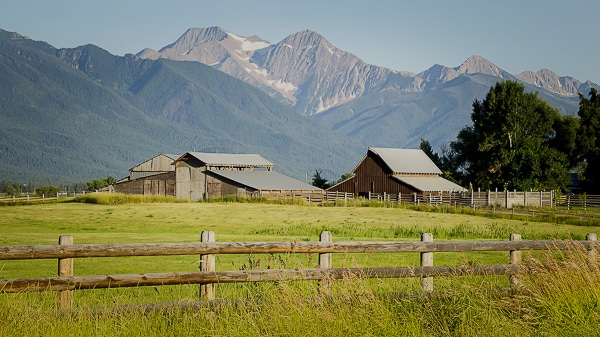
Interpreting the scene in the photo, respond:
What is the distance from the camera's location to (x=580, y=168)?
107 metres

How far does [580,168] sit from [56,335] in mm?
105686

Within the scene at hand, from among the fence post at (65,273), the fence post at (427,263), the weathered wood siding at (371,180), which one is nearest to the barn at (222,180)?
the weathered wood siding at (371,180)

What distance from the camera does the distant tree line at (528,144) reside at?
298ft

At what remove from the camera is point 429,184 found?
298 ft

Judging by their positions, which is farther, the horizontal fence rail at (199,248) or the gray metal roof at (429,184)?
the gray metal roof at (429,184)

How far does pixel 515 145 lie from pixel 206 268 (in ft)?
280

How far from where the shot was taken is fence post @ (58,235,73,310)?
1206 centimetres

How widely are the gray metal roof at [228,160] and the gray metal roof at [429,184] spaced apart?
2309 centimetres

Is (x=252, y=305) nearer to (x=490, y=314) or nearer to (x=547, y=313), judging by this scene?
(x=490, y=314)

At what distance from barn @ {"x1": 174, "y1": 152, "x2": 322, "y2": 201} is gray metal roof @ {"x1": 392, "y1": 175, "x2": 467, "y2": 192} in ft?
40.1

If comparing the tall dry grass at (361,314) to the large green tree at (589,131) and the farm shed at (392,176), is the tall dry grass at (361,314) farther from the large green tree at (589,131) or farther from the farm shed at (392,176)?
Result: the large green tree at (589,131)

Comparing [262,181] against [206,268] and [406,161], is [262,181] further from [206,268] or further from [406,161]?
[206,268]

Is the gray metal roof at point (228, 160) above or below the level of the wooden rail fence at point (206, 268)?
above

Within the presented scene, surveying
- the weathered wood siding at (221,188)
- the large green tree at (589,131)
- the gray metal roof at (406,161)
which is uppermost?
the large green tree at (589,131)
